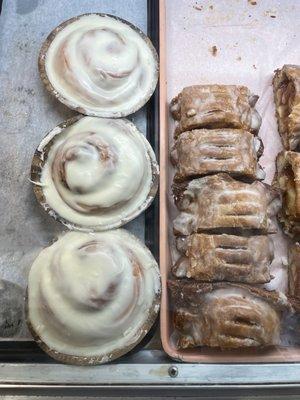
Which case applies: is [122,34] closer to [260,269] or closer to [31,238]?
[31,238]

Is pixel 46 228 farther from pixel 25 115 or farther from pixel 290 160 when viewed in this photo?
pixel 290 160

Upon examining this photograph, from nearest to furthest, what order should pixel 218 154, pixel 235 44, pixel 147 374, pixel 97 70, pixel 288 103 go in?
pixel 147 374
pixel 218 154
pixel 97 70
pixel 288 103
pixel 235 44

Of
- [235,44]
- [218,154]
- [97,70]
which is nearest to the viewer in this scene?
[218,154]

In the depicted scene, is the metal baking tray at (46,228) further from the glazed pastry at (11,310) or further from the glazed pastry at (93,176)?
the glazed pastry at (93,176)

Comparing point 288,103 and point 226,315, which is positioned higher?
point 288,103

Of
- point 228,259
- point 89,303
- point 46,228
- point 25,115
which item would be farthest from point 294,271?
point 25,115

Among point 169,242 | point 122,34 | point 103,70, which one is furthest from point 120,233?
point 122,34
